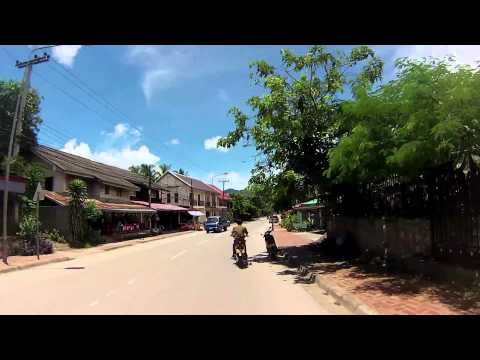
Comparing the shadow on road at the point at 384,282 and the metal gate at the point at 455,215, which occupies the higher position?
the metal gate at the point at 455,215

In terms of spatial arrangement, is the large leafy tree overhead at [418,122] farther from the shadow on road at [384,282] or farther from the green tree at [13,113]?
the green tree at [13,113]

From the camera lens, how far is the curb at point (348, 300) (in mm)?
8066

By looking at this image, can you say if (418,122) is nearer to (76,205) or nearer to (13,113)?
(76,205)

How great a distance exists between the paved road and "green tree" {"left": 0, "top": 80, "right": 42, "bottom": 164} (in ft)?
65.4

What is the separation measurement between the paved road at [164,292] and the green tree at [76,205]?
47.9 ft

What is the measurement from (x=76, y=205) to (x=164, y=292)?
22.0 m

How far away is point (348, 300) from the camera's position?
903 cm

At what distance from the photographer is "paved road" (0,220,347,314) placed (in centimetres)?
884

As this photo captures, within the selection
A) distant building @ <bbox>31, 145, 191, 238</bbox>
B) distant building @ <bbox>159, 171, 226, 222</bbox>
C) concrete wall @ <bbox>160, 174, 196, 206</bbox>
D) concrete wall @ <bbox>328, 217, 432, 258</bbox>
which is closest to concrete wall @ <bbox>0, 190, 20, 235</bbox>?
distant building @ <bbox>31, 145, 191, 238</bbox>

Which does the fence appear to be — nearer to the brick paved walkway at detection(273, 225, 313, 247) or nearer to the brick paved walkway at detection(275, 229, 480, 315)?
the brick paved walkway at detection(275, 229, 480, 315)

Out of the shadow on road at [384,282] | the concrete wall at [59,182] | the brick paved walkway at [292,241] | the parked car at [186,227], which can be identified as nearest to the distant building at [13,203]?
the concrete wall at [59,182]

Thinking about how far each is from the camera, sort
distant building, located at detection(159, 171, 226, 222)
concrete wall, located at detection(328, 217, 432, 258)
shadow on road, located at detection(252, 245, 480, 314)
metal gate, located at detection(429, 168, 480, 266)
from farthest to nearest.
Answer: distant building, located at detection(159, 171, 226, 222), concrete wall, located at detection(328, 217, 432, 258), metal gate, located at detection(429, 168, 480, 266), shadow on road, located at detection(252, 245, 480, 314)

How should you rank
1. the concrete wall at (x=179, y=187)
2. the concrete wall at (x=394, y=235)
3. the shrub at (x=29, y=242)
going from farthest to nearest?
the concrete wall at (x=179, y=187) < the shrub at (x=29, y=242) < the concrete wall at (x=394, y=235)
